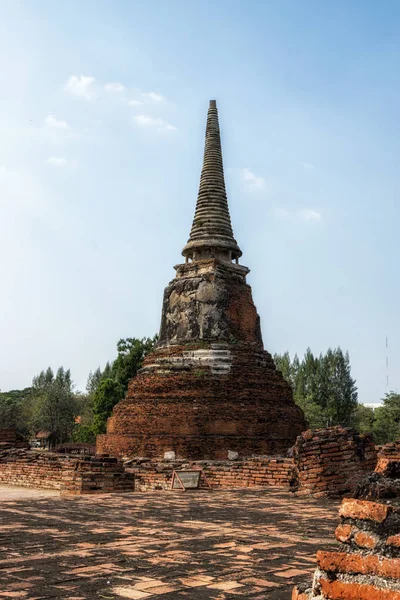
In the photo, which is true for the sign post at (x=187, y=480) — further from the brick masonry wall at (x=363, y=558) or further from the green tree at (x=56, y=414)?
the green tree at (x=56, y=414)

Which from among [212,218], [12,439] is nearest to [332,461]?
Result: [12,439]

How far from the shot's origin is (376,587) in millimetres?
1918

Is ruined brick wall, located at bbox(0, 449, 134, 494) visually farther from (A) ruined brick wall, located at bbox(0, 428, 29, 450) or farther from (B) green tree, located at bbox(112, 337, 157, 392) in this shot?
(B) green tree, located at bbox(112, 337, 157, 392)

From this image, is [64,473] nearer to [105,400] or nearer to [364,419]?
[105,400]

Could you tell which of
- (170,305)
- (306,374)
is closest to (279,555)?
(170,305)

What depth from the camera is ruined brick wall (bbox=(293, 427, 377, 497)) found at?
9.02 m

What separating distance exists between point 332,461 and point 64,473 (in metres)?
4.84

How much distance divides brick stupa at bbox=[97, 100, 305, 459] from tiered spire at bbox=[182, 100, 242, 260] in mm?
40

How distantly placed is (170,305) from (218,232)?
3.16m

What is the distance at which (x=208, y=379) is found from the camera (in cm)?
1727

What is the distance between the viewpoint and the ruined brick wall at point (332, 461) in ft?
29.6

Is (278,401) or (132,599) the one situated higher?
(278,401)

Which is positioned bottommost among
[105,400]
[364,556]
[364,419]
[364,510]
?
[364,556]

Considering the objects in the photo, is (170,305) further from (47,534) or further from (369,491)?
(369,491)
